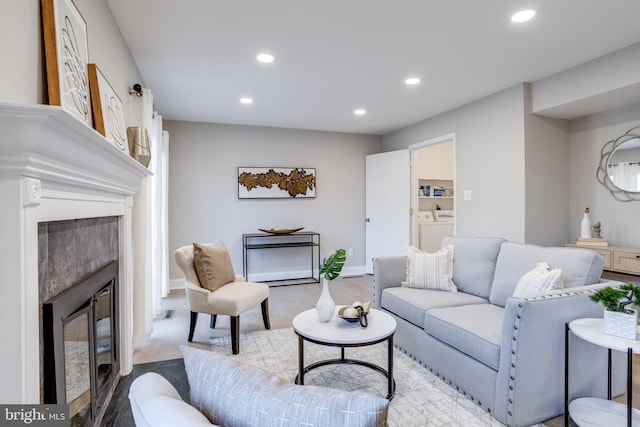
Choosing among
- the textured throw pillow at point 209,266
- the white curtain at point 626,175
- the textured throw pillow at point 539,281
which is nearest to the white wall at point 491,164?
the white curtain at point 626,175

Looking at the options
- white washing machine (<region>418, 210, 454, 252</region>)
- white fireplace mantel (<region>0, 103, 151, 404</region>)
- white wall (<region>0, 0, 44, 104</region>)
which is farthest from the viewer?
white washing machine (<region>418, 210, 454, 252</region>)

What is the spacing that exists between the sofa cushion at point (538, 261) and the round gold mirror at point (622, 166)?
1692 mm

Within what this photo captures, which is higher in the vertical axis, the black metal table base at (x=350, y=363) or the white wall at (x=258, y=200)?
the white wall at (x=258, y=200)

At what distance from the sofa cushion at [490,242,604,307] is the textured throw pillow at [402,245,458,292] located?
36 cm

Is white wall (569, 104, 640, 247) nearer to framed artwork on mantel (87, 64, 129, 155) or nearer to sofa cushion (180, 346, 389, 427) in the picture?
sofa cushion (180, 346, 389, 427)

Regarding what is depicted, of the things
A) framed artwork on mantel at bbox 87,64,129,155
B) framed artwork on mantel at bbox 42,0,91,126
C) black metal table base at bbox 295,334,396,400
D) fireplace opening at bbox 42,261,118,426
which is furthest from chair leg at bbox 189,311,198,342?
framed artwork on mantel at bbox 42,0,91,126

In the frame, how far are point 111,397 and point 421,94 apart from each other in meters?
3.76

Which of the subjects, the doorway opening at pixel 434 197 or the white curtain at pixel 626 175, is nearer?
the white curtain at pixel 626 175

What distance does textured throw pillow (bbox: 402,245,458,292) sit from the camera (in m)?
2.84

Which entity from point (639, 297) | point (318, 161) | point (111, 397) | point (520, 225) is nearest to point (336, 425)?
point (639, 297)

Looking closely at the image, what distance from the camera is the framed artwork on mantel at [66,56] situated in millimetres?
1272

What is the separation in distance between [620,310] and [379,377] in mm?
1370

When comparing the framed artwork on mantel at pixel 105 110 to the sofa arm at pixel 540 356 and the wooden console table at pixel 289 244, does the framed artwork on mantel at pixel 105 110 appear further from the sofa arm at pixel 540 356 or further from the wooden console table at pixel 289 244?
the wooden console table at pixel 289 244

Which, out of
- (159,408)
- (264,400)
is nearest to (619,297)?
(264,400)
